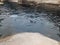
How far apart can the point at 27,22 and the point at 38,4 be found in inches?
130

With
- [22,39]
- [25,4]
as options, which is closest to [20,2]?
[25,4]

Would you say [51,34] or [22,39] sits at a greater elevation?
[22,39]

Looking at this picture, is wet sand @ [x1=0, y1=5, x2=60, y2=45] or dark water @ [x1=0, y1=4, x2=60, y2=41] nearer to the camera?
wet sand @ [x1=0, y1=5, x2=60, y2=45]

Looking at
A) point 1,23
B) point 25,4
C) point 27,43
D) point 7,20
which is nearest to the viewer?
point 27,43

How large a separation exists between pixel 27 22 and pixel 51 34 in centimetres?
142

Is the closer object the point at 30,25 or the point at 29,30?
the point at 29,30

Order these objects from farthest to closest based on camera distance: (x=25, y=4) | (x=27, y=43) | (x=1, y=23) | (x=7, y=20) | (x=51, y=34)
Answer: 1. (x=25, y=4)
2. (x=7, y=20)
3. (x=1, y=23)
4. (x=51, y=34)
5. (x=27, y=43)

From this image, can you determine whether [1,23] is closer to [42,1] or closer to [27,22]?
[27,22]

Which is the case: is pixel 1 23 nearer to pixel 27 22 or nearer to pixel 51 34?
pixel 27 22

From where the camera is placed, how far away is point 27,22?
542cm

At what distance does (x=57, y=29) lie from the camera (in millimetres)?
4730

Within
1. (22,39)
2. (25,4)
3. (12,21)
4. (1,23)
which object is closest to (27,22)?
(12,21)

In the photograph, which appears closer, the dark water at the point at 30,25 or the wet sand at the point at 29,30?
the wet sand at the point at 29,30

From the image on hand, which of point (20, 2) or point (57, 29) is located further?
point (20, 2)
